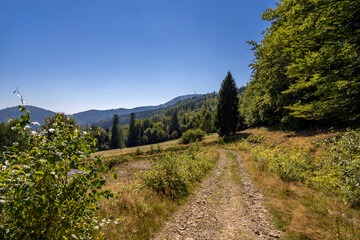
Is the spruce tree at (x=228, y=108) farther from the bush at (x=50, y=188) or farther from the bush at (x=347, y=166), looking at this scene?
the bush at (x=50, y=188)

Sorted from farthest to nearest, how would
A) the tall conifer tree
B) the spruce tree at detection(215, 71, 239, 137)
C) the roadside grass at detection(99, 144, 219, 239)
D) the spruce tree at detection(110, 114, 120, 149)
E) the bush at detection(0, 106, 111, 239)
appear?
the tall conifer tree → the spruce tree at detection(110, 114, 120, 149) → the spruce tree at detection(215, 71, 239, 137) → the roadside grass at detection(99, 144, 219, 239) → the bush at detection(0, 106, 111, 239)

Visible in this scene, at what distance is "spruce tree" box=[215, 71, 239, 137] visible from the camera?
38031 millimetres

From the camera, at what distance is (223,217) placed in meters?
6.10

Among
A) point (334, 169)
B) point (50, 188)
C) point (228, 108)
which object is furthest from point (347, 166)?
point (228, 108)

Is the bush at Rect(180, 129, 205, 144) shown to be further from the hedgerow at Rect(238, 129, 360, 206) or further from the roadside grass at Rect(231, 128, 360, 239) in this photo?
the roadside grass at Rect(231, 128, 360, 239)

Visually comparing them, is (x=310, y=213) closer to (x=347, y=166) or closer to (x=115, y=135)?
(x=347, y=166)

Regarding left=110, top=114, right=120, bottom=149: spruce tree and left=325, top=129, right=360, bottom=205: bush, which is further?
left=110, top=114, right=120, bottom=149: spruce tree

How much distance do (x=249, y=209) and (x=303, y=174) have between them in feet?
12.5

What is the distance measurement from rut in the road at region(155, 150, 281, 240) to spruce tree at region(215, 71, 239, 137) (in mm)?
29988

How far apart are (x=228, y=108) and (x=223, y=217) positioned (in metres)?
34.8

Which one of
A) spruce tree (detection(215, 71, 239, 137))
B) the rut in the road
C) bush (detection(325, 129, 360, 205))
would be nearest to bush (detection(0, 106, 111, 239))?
the rut in the road

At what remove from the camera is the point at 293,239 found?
4352 millimetres

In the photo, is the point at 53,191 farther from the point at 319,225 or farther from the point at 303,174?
the point at 303,174

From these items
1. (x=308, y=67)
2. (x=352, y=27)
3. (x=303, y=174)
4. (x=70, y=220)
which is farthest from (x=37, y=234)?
(x=352, y=27)
